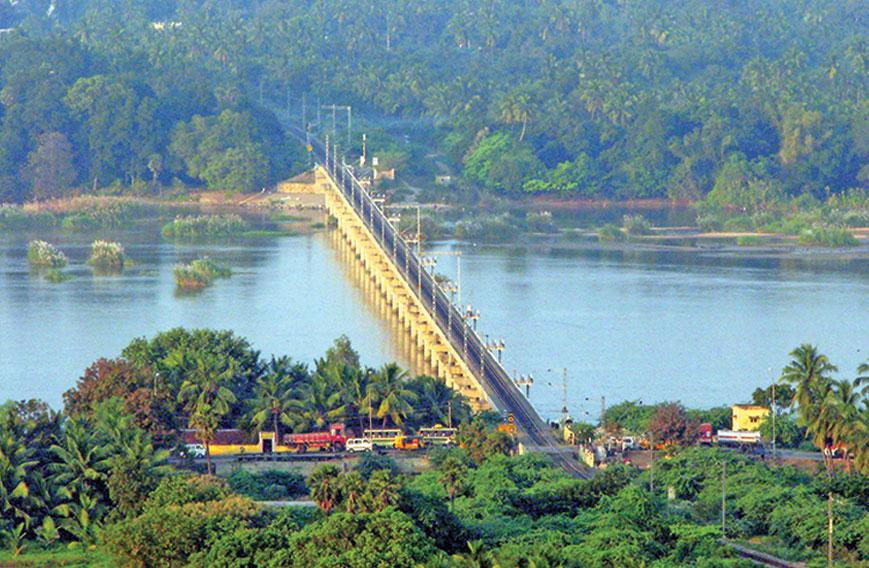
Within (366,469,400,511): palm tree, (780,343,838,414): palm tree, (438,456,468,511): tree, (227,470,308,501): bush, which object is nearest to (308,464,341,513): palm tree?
(366,469,400,511): palm tree

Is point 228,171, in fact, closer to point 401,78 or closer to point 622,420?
point 401,78

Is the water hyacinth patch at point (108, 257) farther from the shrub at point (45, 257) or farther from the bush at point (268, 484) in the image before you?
the bush at point (268, 484)

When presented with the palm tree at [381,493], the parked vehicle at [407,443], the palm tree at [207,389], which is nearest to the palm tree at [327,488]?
the palm tree at [381,493]

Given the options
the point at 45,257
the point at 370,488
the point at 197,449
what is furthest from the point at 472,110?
the point at 370,488

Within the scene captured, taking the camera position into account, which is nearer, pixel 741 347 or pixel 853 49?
pixel 741 347

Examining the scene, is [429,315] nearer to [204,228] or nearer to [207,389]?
[207,389]

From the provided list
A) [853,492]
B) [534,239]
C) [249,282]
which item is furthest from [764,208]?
[853,492]
